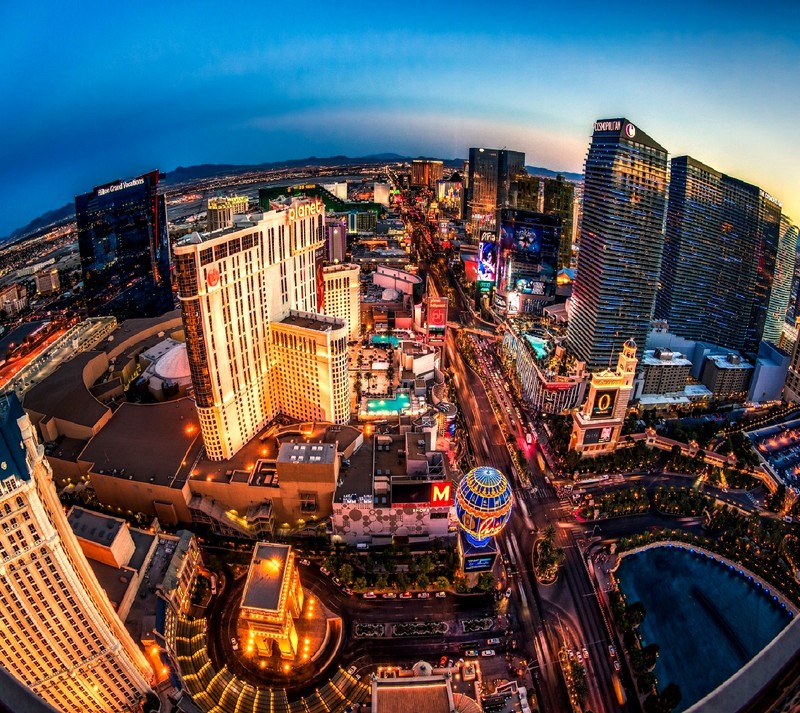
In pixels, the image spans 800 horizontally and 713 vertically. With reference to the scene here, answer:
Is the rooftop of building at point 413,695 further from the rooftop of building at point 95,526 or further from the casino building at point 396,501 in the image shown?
the rooftop of building at point 95,526

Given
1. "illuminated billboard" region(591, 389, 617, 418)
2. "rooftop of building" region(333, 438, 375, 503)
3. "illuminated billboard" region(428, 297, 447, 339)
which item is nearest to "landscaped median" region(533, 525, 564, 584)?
"rooftop of building" region(333, 438, 375, 503)

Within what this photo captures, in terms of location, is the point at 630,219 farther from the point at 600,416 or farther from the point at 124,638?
the point at 124,638

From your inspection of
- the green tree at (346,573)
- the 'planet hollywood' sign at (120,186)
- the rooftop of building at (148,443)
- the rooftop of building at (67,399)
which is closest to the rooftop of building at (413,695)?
the green tree at (346,573)

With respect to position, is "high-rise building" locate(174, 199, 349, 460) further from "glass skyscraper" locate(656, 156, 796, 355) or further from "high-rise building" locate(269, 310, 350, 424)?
"glass skyscraper" locate(656, 156, 796, 355)

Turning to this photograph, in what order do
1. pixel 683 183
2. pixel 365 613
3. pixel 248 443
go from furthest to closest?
pixel 683 183
pixel 248 443
pixel 365 613

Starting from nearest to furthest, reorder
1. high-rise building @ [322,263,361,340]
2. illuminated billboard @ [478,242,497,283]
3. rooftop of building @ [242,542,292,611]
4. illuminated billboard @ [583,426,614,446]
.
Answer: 1. rooftop of building @ [242,542,292,611]
2. illuminated billboard @ [583,426,614,446]
3. high-rise building @ [322,263,361,340]
4. illuminated billboard @ [478,242,497,283]

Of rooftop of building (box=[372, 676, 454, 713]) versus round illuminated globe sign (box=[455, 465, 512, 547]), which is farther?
round illuminated globe sign (box=[455, 465, 512, 547])

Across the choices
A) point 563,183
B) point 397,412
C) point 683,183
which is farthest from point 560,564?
point 563,183

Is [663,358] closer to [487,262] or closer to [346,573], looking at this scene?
[487,262]
